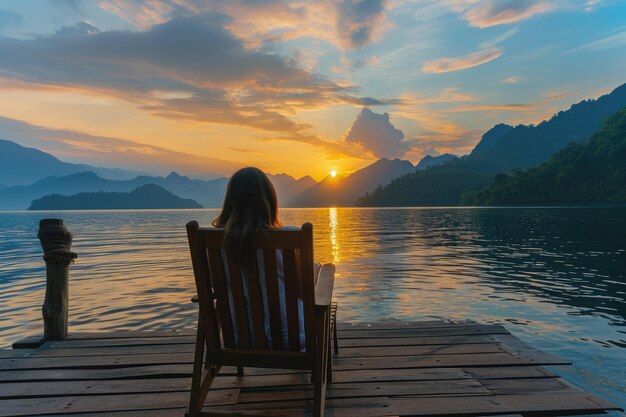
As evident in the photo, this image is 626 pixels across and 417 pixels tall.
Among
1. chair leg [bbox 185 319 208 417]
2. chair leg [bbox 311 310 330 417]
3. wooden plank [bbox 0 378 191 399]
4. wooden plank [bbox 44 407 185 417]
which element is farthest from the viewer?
wooden plank [bbox 0 378 191 399]

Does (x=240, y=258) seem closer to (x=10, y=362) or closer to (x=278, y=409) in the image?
(x=278, y=409)

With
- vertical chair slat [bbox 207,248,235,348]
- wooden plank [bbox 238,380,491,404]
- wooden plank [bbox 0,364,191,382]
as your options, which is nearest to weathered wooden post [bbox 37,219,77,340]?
wooden plank [bbox 0,364,191,382]

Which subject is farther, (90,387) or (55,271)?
(55,271)

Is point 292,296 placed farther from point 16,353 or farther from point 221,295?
point 16,353

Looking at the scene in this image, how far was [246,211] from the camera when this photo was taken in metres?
3.19

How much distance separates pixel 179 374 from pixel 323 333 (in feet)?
6.74

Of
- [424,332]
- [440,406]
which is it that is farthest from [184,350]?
[424,332]

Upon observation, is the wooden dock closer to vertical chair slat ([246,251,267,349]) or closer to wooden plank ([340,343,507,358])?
wooden plank ([340,343,507,358])

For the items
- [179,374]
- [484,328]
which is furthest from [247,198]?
[484,328]

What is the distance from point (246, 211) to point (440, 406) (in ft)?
8.11

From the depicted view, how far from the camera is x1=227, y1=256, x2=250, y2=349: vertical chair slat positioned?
3164mm

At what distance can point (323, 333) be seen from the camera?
3266 mm

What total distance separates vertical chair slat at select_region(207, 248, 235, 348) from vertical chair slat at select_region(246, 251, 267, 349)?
20 cm

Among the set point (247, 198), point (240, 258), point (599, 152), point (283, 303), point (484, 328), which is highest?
point (599, 152)
